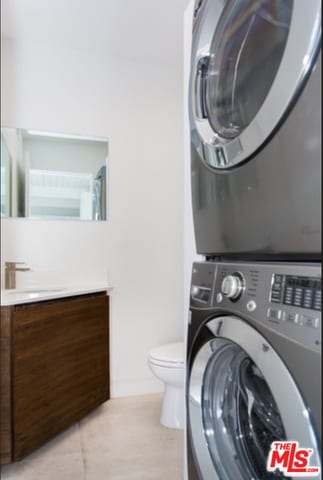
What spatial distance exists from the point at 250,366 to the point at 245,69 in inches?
28.2

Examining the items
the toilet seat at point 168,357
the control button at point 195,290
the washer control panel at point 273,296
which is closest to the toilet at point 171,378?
the toilet seat at point 168,357

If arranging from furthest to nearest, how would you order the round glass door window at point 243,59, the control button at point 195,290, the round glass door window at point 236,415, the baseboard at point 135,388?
1. the baseboard at point 135,388
2. the control button at point 195,290
3. the round glass door window at point 236,415
4. the round glass door window at point 243,59

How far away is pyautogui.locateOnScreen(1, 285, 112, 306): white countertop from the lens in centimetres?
159

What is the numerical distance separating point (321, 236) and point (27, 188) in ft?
6.77

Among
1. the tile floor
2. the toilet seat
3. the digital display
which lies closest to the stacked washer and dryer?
the digital display

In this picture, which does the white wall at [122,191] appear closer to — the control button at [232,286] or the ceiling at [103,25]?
the ceiling at [103,25]

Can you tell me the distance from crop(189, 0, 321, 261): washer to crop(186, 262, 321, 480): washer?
74 mm

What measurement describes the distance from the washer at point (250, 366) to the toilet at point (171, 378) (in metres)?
0.85

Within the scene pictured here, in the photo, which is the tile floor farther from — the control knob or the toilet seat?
the control knob

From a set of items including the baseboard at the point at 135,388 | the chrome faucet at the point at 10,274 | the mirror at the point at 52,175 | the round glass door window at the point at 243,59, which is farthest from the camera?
the baseboard at the point at 135,388

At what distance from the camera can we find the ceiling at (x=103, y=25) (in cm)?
198

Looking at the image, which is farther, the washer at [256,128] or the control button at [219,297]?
the control button at [219,297]

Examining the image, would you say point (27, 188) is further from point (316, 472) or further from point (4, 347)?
point (316, 472)

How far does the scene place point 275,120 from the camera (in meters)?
0.68
